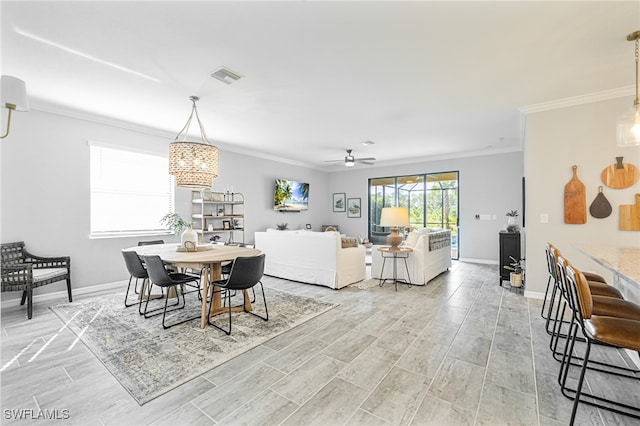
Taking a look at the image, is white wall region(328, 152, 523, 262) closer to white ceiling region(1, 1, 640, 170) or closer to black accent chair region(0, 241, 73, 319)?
white ceiling region(1, 1, 640, 170)

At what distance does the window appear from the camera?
465cm

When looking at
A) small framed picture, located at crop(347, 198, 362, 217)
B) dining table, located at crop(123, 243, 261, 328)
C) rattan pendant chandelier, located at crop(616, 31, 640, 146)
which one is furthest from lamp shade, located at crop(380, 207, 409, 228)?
small framed picture, located at crop(347, 198, 362, 217)

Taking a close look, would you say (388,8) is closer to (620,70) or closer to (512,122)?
(620,70)

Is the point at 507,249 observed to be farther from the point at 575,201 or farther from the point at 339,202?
the point at 339,202

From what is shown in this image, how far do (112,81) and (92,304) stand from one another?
2.91m

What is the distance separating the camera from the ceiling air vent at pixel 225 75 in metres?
3.01

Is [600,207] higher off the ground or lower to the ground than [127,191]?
lower

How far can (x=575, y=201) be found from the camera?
12.5ft

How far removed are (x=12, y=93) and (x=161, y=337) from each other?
2.29 meters

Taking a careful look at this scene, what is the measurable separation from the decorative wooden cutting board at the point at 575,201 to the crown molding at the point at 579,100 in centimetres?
87

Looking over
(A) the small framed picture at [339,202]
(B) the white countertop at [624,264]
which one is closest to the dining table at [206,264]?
(B) the white countertop at [624,264]

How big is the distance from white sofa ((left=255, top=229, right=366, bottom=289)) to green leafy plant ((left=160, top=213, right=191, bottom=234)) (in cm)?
163

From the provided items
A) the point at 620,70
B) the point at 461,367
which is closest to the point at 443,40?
the point at 620,70

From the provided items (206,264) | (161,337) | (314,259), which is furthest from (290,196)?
(161,337)
